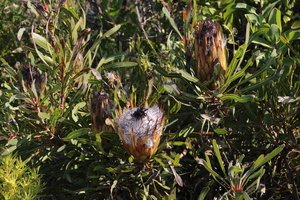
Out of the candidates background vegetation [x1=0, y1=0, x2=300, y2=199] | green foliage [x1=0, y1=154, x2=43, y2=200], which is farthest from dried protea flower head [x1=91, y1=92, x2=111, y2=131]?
green foliage [x1=0, y1=154, x2=43, y2=200]

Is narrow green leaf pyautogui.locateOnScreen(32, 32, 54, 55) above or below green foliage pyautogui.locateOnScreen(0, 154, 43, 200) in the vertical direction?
above

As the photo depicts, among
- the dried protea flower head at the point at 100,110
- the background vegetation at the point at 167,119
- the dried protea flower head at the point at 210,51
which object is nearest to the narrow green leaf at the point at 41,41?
the background vegetation at the point at 167,119

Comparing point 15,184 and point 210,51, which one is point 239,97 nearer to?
point 210,51

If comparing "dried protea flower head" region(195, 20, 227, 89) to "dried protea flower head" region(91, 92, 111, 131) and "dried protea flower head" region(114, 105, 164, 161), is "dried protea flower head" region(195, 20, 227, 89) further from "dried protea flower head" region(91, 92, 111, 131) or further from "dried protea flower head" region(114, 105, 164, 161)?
"dried protea flower head" region(91, 92, 111, 131)

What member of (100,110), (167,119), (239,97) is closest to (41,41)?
(100,110)

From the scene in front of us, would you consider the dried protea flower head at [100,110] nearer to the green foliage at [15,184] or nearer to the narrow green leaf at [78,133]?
the narrow green leaf at [78,133]

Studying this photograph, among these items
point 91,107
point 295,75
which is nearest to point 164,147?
point 91,107
